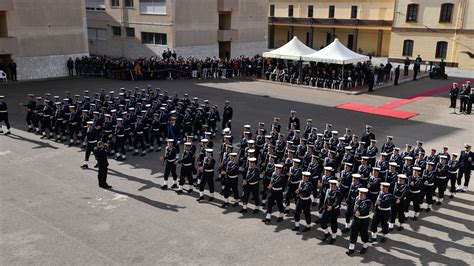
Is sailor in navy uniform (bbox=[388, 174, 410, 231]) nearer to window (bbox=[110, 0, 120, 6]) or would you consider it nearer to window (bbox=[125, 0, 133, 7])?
window (bbox=[125, 0, 133, 7])

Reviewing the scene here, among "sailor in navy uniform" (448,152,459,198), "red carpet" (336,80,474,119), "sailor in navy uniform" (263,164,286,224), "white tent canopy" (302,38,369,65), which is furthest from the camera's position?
"white tent canopy" (302,38,369,65)

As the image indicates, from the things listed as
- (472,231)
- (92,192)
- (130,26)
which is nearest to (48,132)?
(92,192)

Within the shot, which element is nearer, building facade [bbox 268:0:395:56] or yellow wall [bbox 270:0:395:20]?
yellow wall [bbox 270:0:395:20]

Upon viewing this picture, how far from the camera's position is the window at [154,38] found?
37.5m

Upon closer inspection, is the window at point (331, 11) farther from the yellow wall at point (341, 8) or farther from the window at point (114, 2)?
the window at point (114, 2)

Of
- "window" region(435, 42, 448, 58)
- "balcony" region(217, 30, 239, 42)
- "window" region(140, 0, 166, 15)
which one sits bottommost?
"window" region(435, 42, 448, 58)

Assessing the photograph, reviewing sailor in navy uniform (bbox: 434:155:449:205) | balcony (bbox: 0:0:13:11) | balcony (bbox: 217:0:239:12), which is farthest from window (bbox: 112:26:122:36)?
sailor in navy uniform (bbox: 434:155:449:205)

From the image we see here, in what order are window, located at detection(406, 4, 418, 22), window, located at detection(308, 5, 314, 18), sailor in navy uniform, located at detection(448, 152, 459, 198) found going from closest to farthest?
1. sailor in navy uniform, located at detection(448, 152, 459, 198)
2. window, located at detection(406, 4, 418, 22)
3. window, located at detection(308, 5, 314, 18)

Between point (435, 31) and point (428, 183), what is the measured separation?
34643mm

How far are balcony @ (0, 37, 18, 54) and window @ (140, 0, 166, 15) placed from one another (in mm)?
11422

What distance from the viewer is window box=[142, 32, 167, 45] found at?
3753 centimetres

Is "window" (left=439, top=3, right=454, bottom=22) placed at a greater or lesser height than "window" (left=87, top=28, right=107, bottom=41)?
greater

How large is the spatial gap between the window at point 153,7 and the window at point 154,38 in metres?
1.80

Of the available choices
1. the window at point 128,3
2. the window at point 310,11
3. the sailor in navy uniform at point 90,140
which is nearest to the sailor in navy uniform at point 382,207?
the sailor in navy uniform at point 90,140
